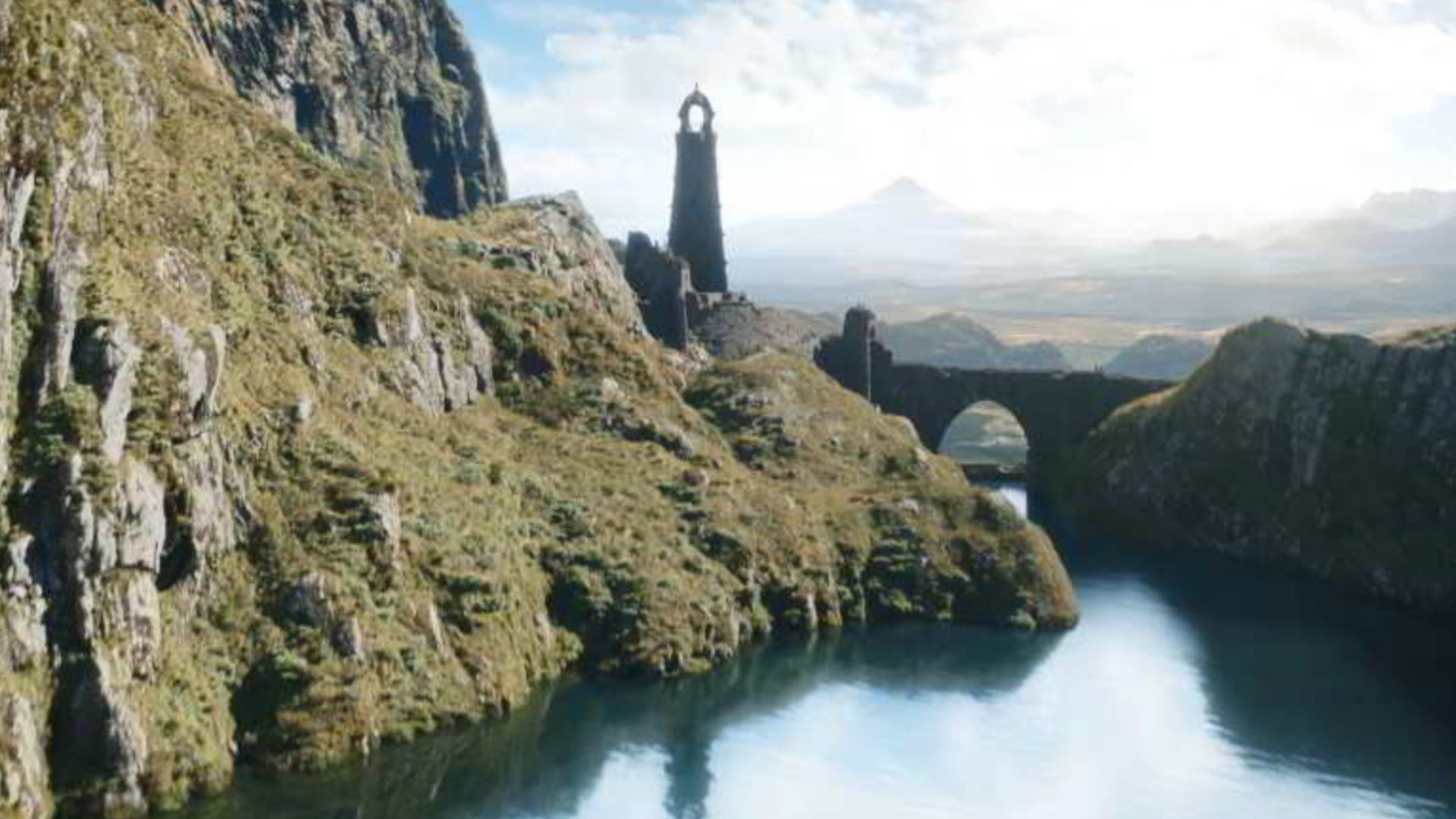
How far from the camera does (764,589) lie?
11944 cm

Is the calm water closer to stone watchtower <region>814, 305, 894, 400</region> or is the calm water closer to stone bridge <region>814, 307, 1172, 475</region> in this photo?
stone watchtower <region>814, 305, 894, 400</region>

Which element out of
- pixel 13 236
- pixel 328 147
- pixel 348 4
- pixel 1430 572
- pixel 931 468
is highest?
pixel 348 4

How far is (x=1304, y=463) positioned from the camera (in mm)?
157625

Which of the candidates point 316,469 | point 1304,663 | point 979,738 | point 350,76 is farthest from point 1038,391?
point 316,469

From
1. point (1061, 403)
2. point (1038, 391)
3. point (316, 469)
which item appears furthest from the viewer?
point (1038, 391)

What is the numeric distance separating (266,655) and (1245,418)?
11119 centimetres

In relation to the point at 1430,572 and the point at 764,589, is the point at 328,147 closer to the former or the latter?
the point at 764,589

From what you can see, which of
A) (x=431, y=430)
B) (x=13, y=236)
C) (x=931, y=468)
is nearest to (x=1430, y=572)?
(x=931, y=468)

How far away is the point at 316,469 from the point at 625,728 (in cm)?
2273

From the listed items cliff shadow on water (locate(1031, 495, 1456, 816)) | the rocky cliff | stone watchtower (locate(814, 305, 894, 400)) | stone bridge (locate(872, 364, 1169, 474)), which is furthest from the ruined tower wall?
cliff shadow on water (locate(1031, 495, 1456, 816))

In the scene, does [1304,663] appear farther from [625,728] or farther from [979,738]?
[625,728]

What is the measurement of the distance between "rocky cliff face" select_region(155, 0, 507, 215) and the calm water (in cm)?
7017

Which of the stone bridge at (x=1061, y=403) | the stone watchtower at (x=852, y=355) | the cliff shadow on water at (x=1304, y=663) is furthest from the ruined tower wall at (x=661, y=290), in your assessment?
the cliff shadow on water at (x=1304, y=663)

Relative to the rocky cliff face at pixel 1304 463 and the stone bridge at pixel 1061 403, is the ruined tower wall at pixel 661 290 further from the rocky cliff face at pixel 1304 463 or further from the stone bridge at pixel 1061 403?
the rocky cliff face at pixel 1304 463
